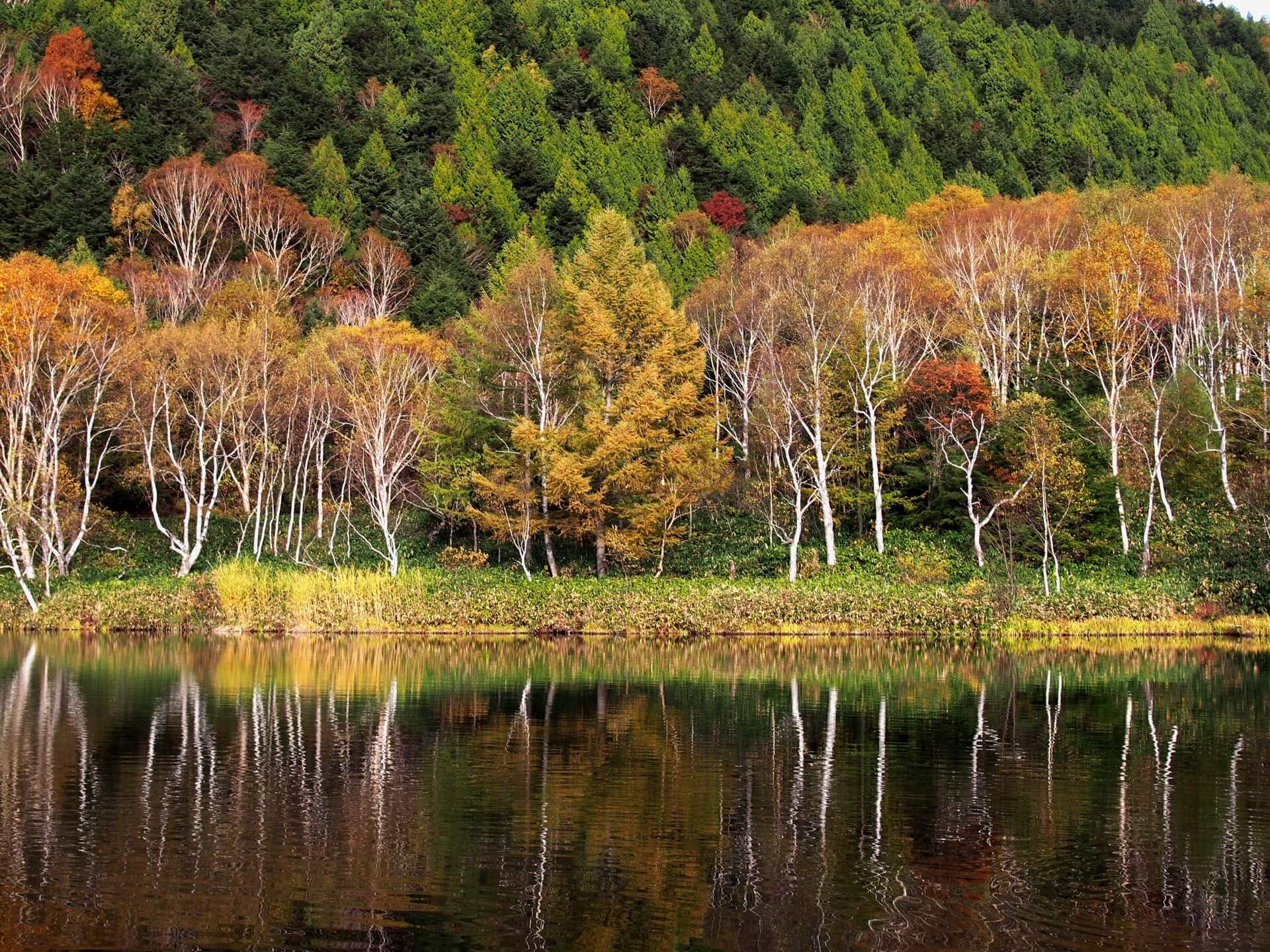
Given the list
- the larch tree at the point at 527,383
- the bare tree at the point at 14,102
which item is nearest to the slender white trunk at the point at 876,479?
the larch tree at the point at 527,383

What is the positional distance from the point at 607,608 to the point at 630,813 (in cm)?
2499

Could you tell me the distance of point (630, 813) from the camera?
1537cm

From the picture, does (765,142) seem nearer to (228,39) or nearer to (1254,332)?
(228,39)

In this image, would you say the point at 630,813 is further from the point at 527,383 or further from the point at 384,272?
the point at 384,272

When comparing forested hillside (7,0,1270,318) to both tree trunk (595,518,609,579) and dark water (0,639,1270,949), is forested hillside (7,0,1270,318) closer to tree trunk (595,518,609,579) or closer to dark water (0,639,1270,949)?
tree trunk (595,518,609,579)

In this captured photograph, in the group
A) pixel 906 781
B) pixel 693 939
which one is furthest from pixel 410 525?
pixel 693 939

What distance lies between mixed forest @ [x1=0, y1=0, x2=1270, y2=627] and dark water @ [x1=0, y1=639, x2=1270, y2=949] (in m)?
17.1

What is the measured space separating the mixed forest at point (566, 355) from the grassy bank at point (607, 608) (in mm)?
1045

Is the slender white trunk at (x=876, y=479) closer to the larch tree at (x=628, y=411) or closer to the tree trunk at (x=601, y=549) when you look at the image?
the larch tree at (x=628, y=411)

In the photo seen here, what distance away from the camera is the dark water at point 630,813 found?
1125 centimetres

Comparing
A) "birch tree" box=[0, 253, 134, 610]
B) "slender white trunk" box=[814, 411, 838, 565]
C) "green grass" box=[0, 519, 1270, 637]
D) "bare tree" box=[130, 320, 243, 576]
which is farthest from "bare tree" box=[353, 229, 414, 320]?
"slender white trunk" box=[814, 411, 838, 565]

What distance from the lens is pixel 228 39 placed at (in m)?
91.9

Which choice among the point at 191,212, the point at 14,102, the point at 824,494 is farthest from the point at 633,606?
the point at 14,102

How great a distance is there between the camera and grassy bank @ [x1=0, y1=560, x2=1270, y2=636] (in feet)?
130
